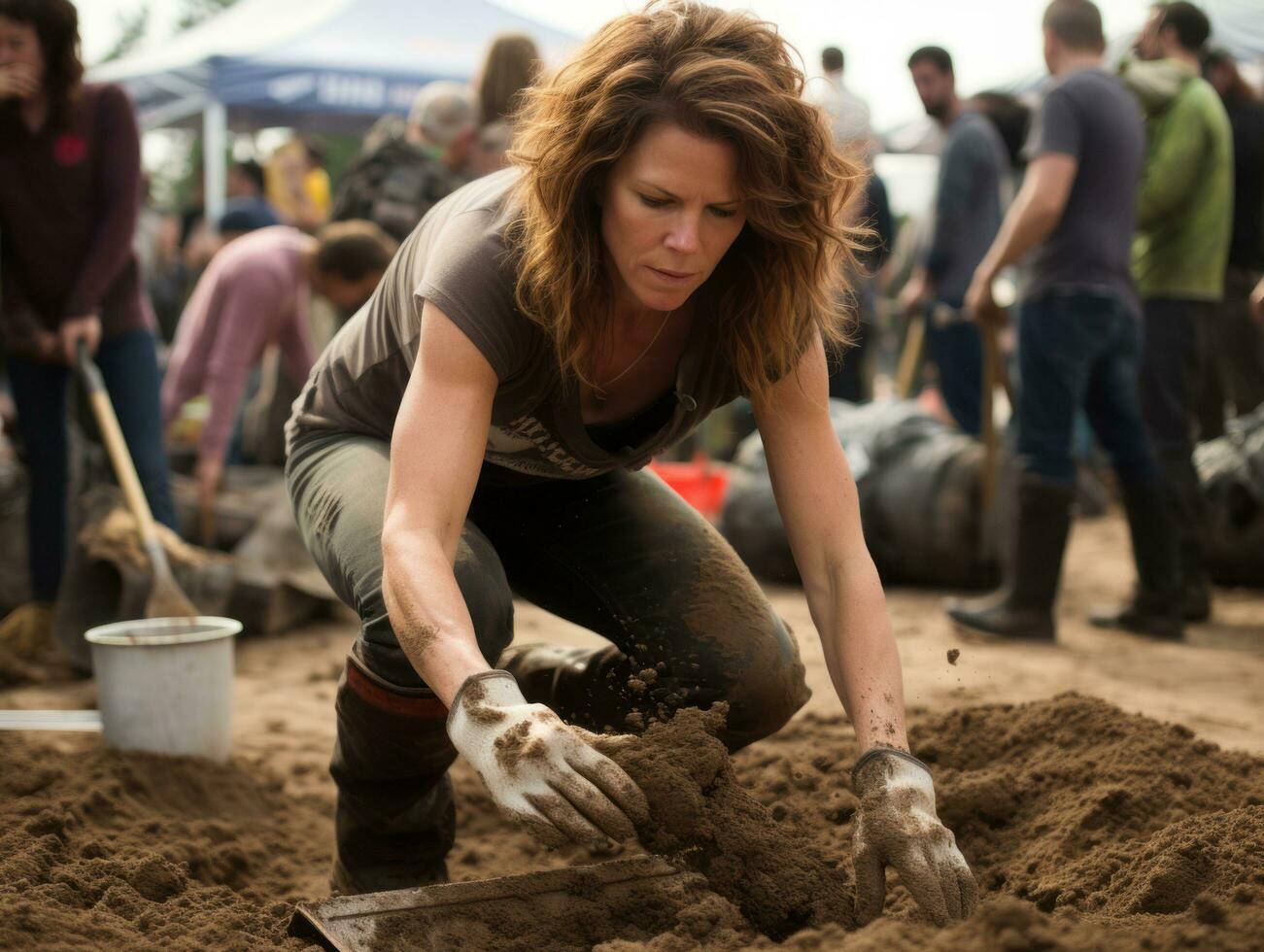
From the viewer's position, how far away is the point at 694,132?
1.92m

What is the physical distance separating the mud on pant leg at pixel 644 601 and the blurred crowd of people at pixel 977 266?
4.87 ft

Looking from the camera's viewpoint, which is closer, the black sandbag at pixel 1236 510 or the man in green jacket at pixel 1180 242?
the man in green jacket at pixel 1180 242

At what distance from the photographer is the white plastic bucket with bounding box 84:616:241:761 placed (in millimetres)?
3111

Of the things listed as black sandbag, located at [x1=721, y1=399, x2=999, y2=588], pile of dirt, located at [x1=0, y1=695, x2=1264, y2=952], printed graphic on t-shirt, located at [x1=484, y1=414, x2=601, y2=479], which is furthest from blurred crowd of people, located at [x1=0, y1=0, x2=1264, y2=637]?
printed graphic on t-shirt, located at [x1=484, y1=414, x2=601, y2=479]

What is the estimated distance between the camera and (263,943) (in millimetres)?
2010

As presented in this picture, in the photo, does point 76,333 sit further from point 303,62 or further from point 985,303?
point 303,62

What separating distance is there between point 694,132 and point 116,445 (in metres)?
2.55

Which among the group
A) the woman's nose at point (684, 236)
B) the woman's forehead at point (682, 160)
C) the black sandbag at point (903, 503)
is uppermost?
the woman's forehead at point (682, 160)

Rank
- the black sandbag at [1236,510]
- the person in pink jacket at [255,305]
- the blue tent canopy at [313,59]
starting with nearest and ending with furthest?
1. the person in pink jacket at [255,305]
2. the black sandbag at [1236,510]
3. the blue tent canopy at [313,59]

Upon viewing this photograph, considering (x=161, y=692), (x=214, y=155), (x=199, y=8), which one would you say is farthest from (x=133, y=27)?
(x=161, y=692)

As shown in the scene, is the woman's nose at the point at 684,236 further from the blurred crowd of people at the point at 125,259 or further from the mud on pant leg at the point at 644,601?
the blurred crowd of people at the point at 125,259

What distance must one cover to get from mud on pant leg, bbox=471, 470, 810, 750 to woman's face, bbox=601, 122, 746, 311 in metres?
0.54

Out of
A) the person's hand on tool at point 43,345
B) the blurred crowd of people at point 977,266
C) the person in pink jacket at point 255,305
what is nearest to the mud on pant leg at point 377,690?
the blurred crowd of people at point 977,266

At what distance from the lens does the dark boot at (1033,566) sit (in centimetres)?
445
